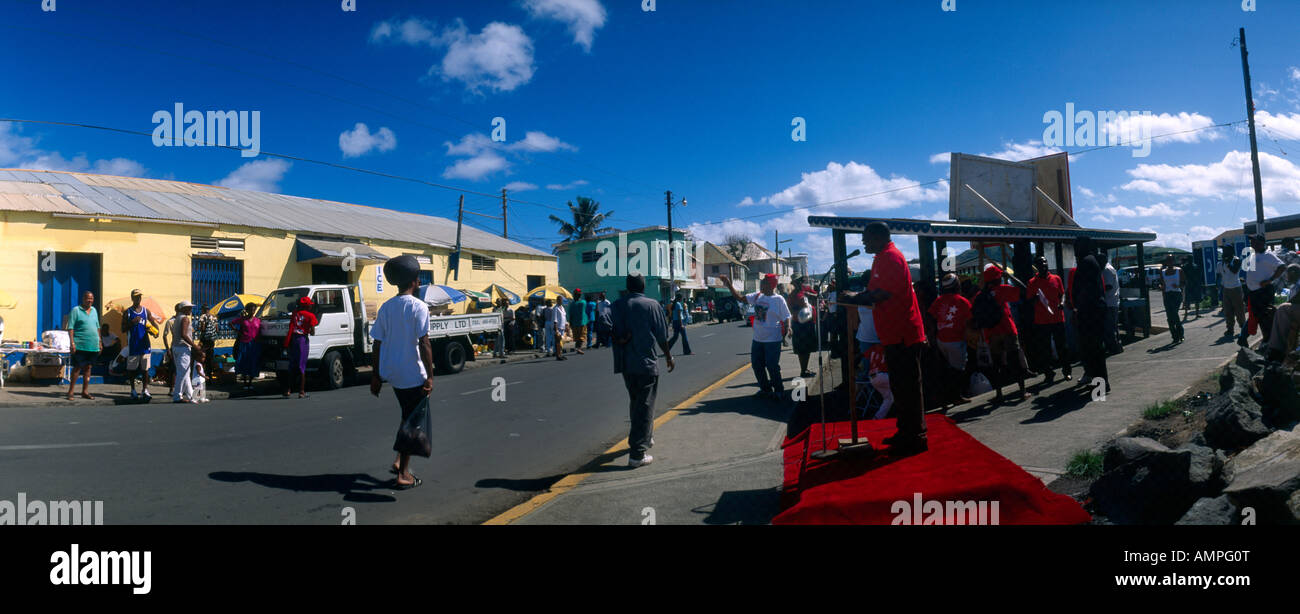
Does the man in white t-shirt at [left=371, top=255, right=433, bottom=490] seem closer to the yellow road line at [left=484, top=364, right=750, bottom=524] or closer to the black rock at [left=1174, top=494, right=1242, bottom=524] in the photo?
the yellow road line at [left=484, top=364, right=750, bottom=524]

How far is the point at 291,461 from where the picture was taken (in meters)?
6.16

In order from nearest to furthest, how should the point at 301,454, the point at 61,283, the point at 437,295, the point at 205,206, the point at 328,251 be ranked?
the point at 301,454, the point at 61,283, the point at 437,295, the point at 205,206, the point at 328,251

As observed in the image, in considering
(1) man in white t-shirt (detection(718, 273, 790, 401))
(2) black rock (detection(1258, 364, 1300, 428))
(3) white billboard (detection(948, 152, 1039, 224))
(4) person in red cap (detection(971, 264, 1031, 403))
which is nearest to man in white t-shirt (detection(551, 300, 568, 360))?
(1) man in white t-shirt (detection(718, 273, 790, 401))

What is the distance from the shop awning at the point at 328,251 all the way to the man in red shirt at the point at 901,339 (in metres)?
18.3

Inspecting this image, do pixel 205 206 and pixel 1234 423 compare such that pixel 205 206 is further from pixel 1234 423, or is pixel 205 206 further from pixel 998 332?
pixel 1234 423

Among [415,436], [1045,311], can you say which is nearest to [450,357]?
[415,436]

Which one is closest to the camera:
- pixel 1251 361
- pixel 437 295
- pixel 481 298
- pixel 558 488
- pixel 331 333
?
pixel 558 488

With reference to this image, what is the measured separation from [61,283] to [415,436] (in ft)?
48.5

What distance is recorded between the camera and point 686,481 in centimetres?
520

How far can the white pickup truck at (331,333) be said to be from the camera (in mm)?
12508

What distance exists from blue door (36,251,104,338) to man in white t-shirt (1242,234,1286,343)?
21398 mm

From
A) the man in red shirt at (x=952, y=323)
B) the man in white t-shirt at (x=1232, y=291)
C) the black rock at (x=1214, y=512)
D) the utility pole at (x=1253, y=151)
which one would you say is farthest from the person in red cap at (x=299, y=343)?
the utility pole at (x=1253, y=151)

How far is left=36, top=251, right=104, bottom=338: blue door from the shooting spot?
46.8 ft
